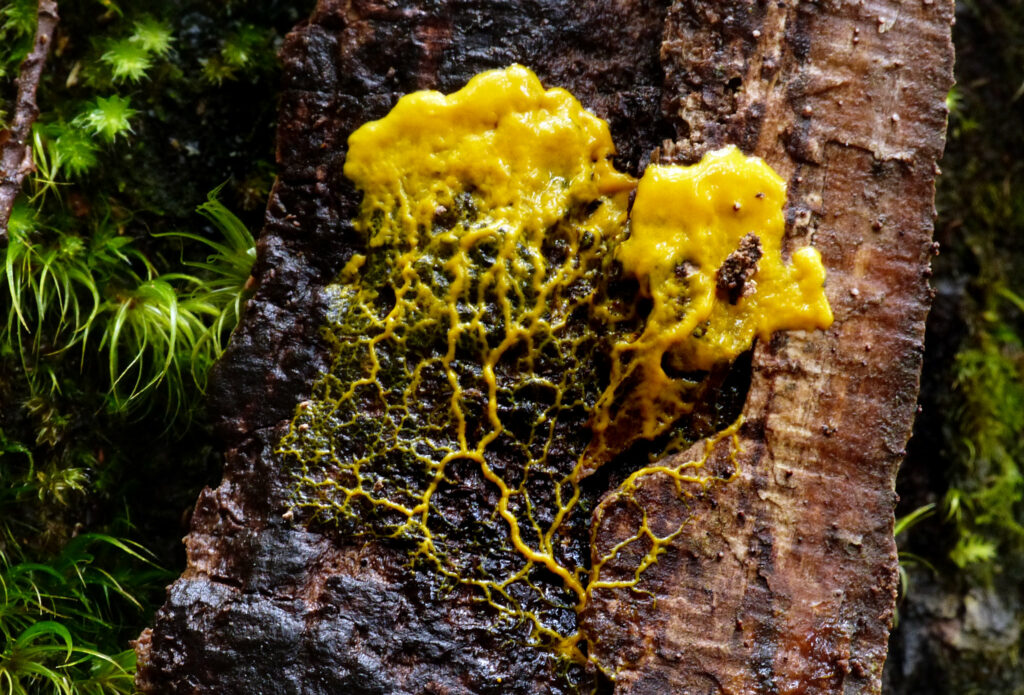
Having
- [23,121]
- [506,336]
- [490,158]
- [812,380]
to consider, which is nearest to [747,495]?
[812,380]

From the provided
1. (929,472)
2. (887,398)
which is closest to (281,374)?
(887,398)

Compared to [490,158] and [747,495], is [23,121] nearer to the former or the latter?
[490,158]

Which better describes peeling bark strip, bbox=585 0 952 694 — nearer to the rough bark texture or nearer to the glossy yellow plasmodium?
the rough bark texture

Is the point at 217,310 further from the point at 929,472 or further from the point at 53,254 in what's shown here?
the point at 929,472

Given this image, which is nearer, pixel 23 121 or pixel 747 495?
pixel 747 495

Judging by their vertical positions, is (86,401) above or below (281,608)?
above
